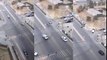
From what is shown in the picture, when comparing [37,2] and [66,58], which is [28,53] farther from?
[37,2]

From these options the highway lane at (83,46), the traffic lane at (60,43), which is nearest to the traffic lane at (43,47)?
the traffic lane at (60,43)

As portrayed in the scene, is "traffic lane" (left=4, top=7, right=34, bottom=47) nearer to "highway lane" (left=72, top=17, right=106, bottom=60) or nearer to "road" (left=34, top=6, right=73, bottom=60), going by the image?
"road" (left=34, top=6, right=73, bottom=60)

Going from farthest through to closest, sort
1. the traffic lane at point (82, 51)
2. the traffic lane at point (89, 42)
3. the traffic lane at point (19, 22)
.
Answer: the traffic lane at point (19, 22) → the traffic lane at point (89, 42) → the traffic lane at point (82, 51)

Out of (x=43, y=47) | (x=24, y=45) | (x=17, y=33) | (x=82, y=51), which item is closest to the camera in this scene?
(x=82, y=51)

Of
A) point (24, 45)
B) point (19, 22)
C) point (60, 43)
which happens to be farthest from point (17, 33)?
point (60, 43)

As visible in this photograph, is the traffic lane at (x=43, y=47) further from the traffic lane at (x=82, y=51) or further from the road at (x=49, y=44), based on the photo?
the traffic lane at (x=82, y=51)

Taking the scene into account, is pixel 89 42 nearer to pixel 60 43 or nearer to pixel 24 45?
pixel 60 43

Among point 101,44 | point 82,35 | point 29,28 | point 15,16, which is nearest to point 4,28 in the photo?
point 15,16
